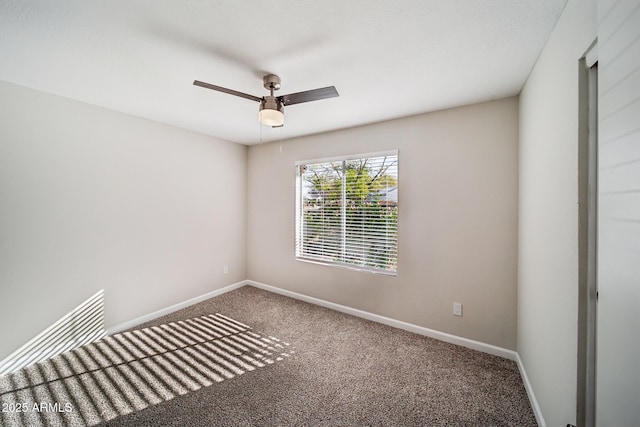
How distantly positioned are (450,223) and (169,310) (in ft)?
11.5

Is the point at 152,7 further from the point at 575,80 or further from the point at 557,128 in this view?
the point at 557,128

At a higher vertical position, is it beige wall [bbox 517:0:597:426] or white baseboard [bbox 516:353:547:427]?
beige wall [bbox 517:0:597:426]

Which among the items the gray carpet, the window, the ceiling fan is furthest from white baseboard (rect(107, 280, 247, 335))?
the ceiling fan

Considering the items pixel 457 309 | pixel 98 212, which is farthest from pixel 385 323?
pixel 98 212

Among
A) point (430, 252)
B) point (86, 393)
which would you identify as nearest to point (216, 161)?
point (86, 393)

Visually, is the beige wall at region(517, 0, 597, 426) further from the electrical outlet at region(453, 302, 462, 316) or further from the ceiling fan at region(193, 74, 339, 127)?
the ceiling fan at region(193, 74, 339, 127)

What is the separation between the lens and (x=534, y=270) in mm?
1716

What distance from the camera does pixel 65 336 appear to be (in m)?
2.31

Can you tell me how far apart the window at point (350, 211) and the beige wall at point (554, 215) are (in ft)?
4.08

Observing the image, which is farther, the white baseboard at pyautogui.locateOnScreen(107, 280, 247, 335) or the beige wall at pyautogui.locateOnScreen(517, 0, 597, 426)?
the white baseboard at pyautogui.locateOnScreen(107, 280, 247, 335)

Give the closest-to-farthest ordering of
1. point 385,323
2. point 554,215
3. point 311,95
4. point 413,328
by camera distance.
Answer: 1. point 554,215
2. point 311,95
3. point 413,328
4. point 385,323

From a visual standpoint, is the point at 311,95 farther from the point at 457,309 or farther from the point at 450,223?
the point at 457,309

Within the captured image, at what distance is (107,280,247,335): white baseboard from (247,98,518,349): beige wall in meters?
1.67

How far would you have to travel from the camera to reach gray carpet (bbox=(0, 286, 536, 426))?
63.9 inches
